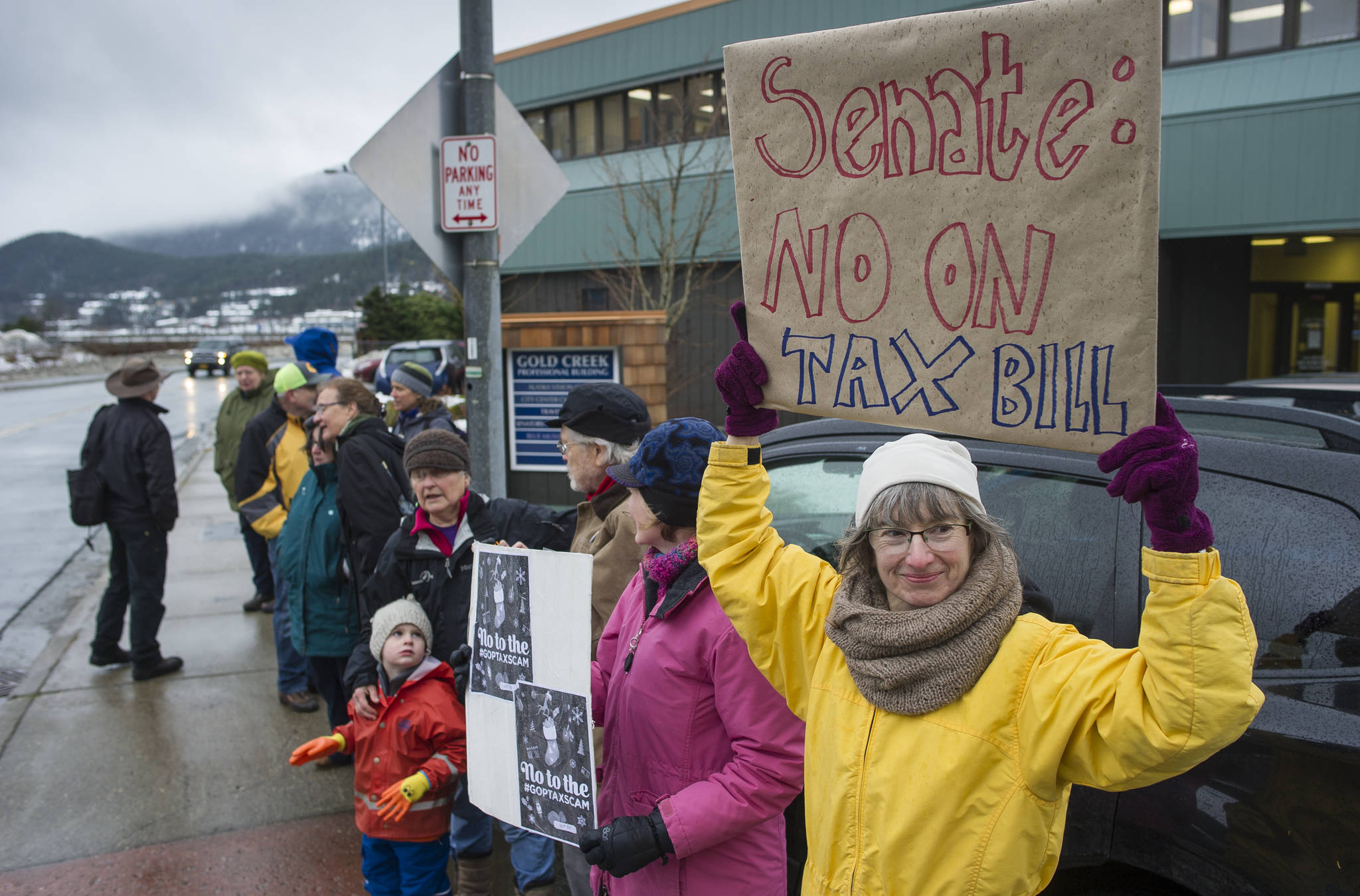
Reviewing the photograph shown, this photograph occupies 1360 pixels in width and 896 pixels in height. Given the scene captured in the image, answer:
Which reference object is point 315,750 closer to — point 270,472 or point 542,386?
point 270,472

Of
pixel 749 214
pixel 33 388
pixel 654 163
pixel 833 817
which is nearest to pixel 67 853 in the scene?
pixel 833 817

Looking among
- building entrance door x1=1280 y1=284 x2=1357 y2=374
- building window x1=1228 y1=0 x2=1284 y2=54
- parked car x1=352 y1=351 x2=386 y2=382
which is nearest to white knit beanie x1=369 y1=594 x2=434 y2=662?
building window x1=1228 y1=0 x2=1284 y2=54

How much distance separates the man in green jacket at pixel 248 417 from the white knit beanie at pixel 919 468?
6.05 metres

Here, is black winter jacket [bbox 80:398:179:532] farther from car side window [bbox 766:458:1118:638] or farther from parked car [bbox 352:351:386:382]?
parked car [bbox 352:351:386:382]

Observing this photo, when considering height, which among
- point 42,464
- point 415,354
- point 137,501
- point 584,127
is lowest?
point 42,464

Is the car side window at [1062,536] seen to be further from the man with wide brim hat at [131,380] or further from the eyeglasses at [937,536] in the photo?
the man with wide brim hat at [131,380]

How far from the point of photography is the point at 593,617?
3.05 m

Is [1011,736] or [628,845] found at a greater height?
[1011,736]

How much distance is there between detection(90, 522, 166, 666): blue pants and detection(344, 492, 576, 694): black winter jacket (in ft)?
10.2

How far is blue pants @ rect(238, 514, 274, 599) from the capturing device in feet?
22.4

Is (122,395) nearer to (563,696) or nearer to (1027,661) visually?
(563,696)

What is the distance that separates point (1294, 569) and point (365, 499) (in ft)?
10.8

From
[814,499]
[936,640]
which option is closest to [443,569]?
[814,499]

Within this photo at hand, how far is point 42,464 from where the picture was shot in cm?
1639
